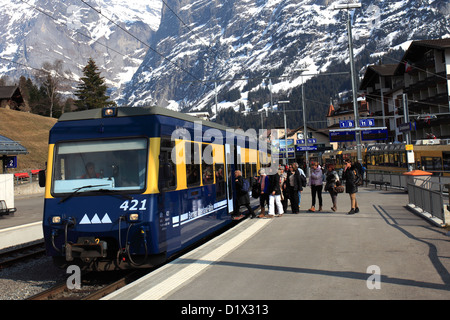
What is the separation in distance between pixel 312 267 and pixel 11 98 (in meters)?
90.6

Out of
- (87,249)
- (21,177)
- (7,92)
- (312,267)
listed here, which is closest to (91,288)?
(87,249)

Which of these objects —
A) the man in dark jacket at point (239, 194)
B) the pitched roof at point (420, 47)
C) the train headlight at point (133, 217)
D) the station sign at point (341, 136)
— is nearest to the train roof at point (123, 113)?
the train headlight at point (133, 217)

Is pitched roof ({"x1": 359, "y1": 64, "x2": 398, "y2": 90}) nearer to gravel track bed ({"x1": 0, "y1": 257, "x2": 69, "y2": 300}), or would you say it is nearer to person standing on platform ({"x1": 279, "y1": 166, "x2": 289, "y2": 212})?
person standing on platform ({"x1": 279, "y1": 166, "x2": 289, "y2": 212})

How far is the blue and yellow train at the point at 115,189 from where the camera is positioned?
8.11 metres

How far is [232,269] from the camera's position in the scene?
7645mm

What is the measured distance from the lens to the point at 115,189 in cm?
834

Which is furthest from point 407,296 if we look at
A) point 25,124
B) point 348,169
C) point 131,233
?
point 25,124

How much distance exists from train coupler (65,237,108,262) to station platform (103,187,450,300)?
1.08 meters

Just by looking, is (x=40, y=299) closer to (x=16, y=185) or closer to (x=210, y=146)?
(x=210, y=146)

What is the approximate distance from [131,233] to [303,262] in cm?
294

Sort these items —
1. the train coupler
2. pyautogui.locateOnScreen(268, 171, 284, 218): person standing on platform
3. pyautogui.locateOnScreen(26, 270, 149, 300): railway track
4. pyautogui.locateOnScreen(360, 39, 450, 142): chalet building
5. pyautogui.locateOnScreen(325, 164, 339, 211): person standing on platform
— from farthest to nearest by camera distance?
pyautogui.locateOnScreen(360, 39, 450, 142): chalet building < pyautogui.locateOnScreen(325, 164, 339, 211): person standing on platform < pyautogui.locateOnScreen(268, 171, 284, 218): person standing on platform < the train coupler < pyautogui.locateOnScreen(26, 270, 149, 300): railway track

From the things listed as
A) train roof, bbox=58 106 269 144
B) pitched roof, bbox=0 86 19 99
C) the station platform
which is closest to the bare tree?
pitched roof, bbox=0 86 19 99

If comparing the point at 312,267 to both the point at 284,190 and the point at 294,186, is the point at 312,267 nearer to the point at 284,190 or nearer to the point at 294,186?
the point at 294,186

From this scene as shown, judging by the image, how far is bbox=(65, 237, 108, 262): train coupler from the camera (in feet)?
26.4
